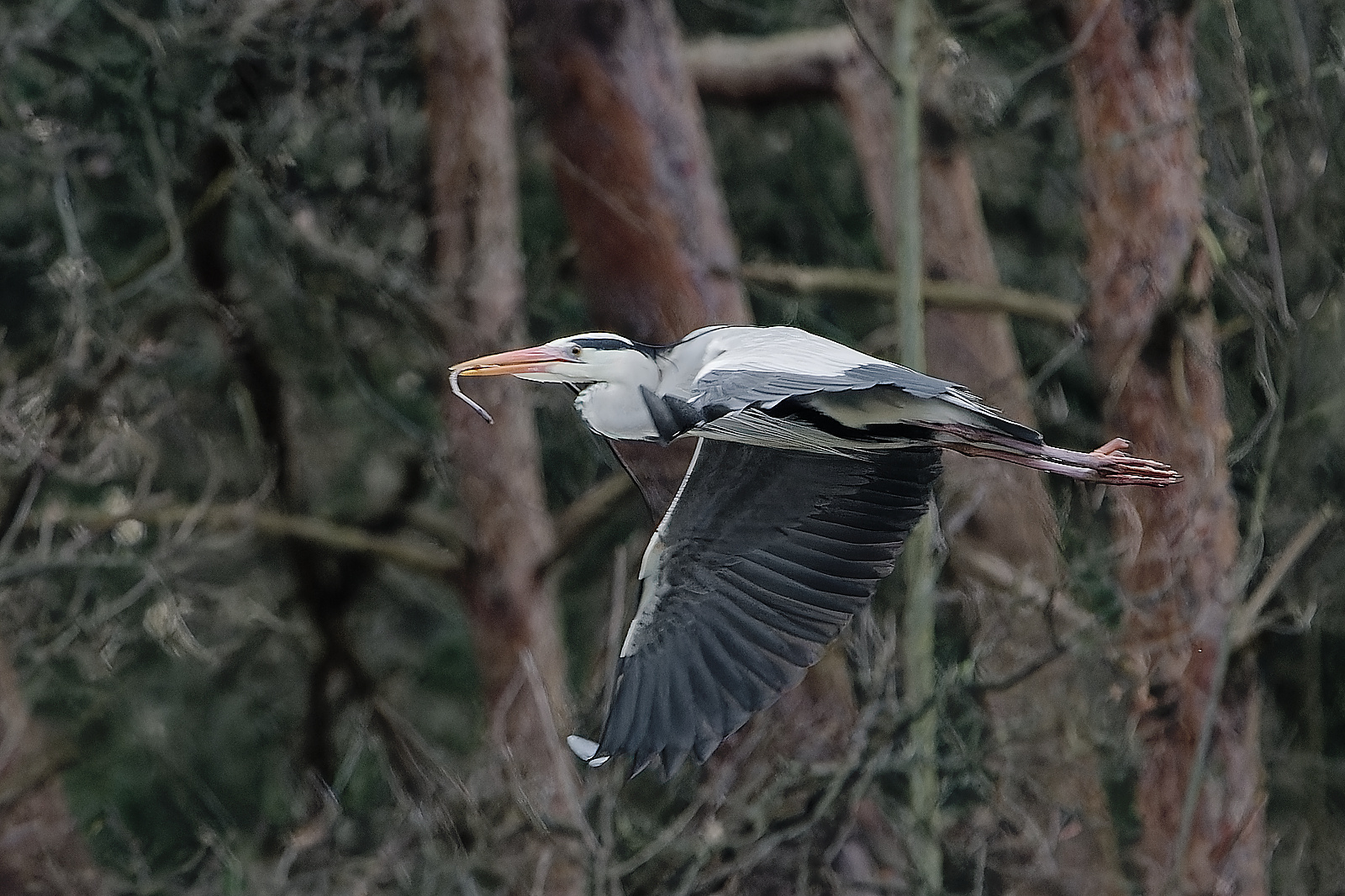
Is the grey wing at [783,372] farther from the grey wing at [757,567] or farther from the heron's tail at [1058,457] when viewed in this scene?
the grey wing at [757,567]

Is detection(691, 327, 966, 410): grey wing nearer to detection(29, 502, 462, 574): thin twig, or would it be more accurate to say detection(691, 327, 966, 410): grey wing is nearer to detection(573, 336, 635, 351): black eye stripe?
detection(573, 336, 635, 351): black eye stripe

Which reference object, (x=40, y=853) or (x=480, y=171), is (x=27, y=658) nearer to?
(x=40, y=853)

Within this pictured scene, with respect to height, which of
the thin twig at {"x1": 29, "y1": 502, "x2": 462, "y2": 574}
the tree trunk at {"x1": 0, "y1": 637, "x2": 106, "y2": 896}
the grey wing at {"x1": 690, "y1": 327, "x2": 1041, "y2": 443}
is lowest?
the tree trunk at {"x1": 0, "y1": 637, "x2": 106, "y2": 896}

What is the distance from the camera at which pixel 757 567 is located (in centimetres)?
472

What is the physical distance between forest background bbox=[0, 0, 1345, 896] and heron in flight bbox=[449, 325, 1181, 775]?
0.76 meters

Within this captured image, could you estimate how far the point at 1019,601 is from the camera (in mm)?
5773

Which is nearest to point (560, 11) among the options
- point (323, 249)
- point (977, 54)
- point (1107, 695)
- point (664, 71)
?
point (664, 71)

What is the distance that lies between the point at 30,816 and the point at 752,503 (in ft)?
12.7

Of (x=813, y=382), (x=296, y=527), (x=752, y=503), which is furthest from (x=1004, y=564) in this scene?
(x=813, y=382)

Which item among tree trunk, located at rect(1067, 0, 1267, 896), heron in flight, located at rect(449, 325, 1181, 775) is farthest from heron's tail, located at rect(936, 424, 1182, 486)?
tree trunk, located at rect(1067, 0, 1267, 896)

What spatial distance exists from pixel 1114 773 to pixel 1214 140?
200 centimetres

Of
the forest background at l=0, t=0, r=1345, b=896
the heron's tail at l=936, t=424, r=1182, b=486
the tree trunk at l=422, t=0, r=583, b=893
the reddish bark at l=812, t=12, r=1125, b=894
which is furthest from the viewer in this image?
the tree trunk at l=422, t=0, r=583, b=893

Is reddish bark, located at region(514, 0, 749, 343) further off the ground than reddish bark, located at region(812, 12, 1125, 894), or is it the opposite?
reddish bark, located at region(514, 0, 749, 343)

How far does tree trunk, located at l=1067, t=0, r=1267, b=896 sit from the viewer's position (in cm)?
707
